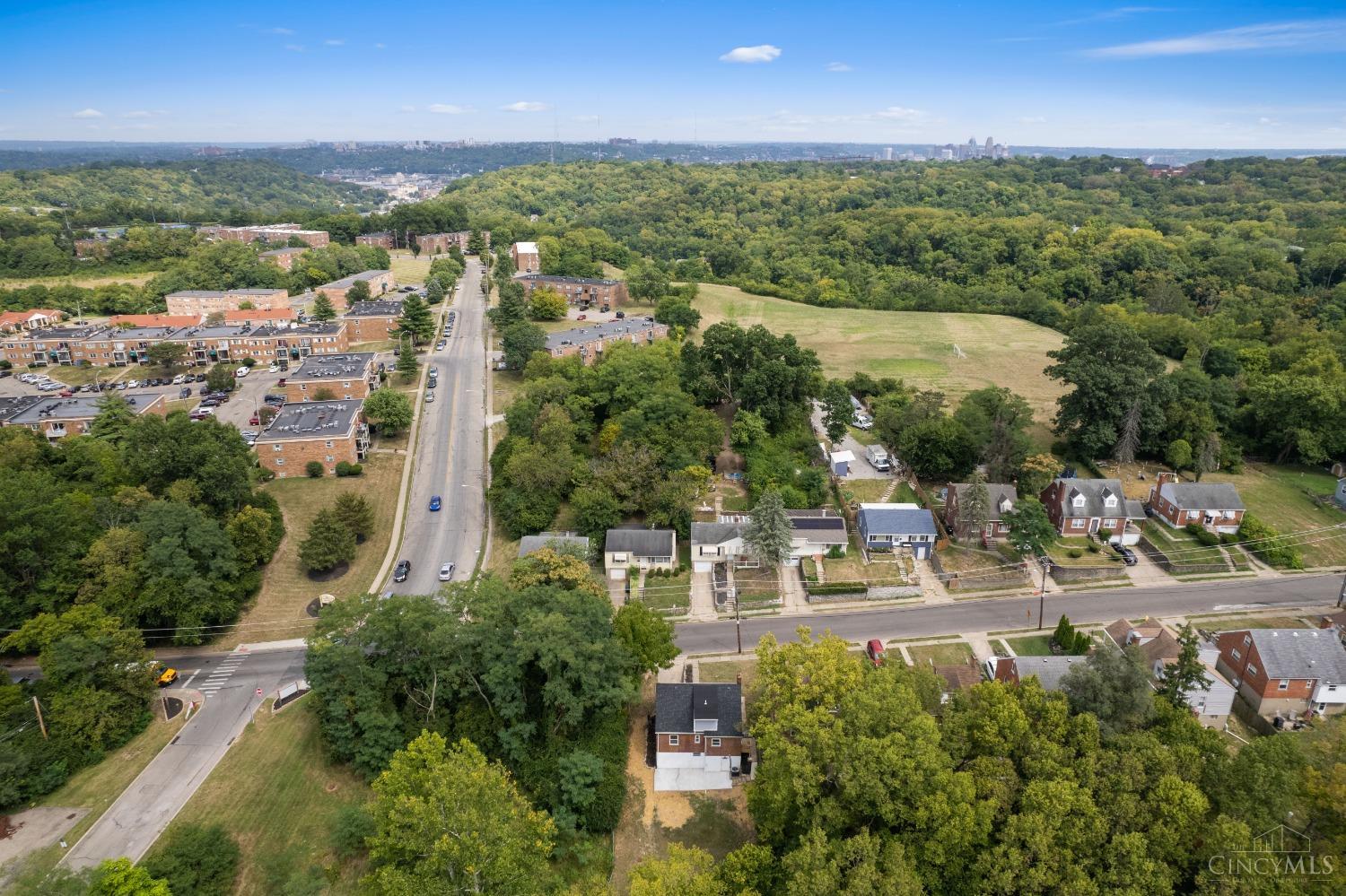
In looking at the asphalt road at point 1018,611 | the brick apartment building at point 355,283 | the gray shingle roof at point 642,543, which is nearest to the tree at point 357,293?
the brick apartment building at point 355,283

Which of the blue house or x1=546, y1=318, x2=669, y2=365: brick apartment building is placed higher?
x1=546, y1=318, x2=669, y2=365: brick apartment building

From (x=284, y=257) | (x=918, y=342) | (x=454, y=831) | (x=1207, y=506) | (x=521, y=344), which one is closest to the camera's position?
(x=454, y=831)

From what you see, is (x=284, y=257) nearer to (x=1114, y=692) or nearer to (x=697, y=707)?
(x=697, y=707)

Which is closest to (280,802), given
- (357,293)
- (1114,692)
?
(1114,692)

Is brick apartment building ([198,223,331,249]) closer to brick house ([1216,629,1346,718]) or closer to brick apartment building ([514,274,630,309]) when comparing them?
brick apartment building ([514,274,630,309])

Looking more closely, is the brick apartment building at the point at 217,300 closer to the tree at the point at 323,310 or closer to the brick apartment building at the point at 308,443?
the tree at the point at 323,310

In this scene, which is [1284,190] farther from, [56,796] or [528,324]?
[56,796]

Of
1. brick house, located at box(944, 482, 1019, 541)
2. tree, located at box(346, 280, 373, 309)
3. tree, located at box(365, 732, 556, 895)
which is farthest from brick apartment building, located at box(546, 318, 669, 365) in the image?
tree, located at box(365, 732, 556, 895)
